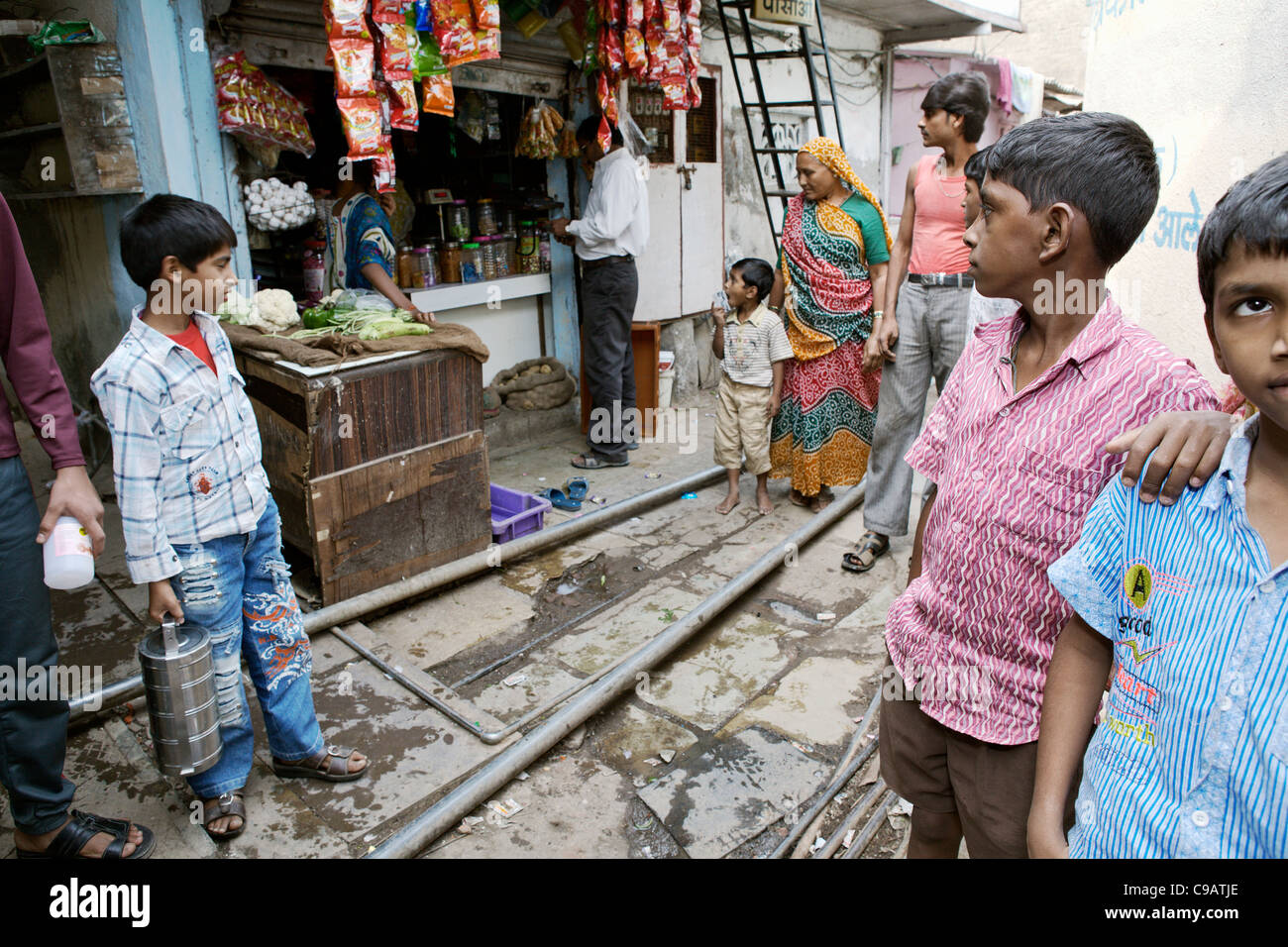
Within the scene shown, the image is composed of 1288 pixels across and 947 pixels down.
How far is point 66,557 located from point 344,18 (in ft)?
9.91

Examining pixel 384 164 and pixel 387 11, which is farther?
pixel 384 164

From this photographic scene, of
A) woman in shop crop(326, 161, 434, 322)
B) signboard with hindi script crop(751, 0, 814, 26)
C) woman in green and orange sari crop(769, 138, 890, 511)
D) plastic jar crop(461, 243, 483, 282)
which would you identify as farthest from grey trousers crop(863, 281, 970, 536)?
signboard with hindi script crop(751, 0, 814, 26)

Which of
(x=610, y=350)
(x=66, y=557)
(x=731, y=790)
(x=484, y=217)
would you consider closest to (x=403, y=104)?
(x=484, y=217)

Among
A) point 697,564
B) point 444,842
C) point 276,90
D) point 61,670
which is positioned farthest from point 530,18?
point 444,842

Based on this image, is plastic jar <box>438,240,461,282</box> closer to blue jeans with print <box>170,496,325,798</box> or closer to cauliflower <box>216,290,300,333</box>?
cauliflower <box>216,290,300,333</box>

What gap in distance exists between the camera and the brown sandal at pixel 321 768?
2846 millimetres

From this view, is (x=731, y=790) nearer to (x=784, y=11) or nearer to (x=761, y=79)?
(x=784, y=11)

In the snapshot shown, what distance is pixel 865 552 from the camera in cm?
465

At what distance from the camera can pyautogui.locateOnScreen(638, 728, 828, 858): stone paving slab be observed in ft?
8.89

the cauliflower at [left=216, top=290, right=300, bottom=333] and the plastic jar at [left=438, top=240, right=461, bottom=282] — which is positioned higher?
the plastic jar at [left=438, top=240, right=461, bottom=282]

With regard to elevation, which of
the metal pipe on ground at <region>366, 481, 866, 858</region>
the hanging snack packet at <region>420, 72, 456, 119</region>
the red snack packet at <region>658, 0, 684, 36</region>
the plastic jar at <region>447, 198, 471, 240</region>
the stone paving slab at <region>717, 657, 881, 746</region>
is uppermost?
the red snack packet at <region>658, 0, 684, 36</region>

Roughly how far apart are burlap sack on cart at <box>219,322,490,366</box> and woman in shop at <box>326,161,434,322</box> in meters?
0.49

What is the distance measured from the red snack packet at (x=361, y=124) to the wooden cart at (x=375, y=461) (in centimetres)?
107
